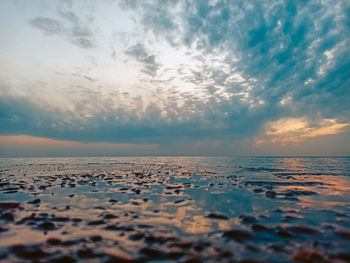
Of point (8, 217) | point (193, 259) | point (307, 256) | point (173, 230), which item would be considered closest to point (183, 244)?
point (193, 259)

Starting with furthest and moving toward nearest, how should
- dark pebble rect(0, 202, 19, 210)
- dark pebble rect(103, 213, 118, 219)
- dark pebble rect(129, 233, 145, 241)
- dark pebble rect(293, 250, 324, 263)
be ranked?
dark pebble rect(0, 202, 19, 210) < dark pebble rect(103, 213, 118, 219) < dark pebble rect(129, 233, 145, 241) < dark pebble rect(293, 250, 324, 263)

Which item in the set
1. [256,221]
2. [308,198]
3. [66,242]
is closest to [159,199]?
[256,221]

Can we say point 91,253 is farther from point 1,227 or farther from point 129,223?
point 1,227

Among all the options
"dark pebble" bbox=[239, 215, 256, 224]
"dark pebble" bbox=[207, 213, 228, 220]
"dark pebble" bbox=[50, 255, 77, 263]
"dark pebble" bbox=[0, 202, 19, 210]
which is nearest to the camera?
"dark pebble" bbox=[50, 255, 77, 263]

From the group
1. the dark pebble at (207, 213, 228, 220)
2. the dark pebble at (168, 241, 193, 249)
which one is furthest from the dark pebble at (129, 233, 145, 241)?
the dark pebble at (207, 213, 228, 220)

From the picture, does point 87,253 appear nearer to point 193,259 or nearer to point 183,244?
point 183,244

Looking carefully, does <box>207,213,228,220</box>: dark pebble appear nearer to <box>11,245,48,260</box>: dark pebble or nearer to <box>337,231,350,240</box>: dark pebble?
<box>337,231,350,240</box>: dark pebble

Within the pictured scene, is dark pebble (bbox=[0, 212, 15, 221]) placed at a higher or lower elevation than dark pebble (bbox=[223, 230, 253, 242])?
higher

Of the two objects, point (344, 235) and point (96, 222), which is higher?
point (96, 222)

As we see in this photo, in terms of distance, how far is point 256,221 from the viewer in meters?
7.87

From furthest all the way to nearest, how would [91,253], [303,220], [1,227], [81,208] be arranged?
[81,208] → [303,220] → [1,227] → [91,253]

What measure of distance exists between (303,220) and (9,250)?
10.1 metres

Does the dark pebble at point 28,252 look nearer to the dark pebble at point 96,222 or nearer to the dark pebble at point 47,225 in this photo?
the dark pebble at point 47,225

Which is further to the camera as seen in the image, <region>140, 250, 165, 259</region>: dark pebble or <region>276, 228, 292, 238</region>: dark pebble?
<region>276, 228, 292, 238</region>: dark pebble
